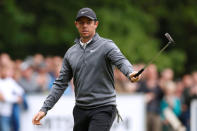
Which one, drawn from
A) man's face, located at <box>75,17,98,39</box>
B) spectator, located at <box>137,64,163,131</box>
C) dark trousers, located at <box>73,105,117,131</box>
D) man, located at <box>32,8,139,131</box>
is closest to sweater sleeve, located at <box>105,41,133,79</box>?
man, located at <box>32,8,139,131</box>

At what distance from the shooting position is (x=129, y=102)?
17047 mm

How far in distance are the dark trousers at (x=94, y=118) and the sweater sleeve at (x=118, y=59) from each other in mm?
625

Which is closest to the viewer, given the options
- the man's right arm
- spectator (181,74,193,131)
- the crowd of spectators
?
the man's right arm

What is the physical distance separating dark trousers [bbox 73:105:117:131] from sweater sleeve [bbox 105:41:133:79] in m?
0.63

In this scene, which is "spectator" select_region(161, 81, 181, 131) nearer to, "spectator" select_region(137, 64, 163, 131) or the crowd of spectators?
the crowd of spectators

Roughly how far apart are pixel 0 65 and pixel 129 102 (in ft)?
9.75

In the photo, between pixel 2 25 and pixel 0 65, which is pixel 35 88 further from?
pixel 2 25

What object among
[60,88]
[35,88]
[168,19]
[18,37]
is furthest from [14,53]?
[60,88]

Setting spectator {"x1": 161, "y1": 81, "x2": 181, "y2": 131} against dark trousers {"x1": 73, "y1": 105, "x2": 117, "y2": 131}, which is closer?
dark trousers {"x1": 73, "y1": 105, "x2": 117, "y2": 131}

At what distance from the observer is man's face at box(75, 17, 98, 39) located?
912 cm

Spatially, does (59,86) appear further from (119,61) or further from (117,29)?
(117,29)

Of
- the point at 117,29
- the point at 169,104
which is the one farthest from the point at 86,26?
the point at 117,29

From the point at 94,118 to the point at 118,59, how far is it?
80 cm

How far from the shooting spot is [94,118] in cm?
910
